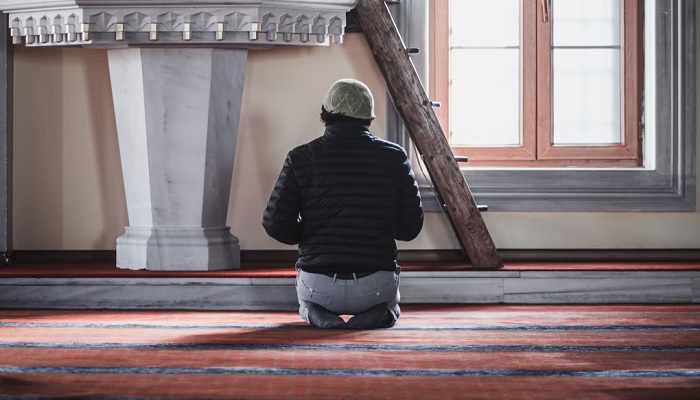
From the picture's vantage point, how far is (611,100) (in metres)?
6.30

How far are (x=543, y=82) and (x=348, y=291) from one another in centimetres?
232

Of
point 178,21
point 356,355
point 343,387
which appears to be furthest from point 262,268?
point 343,387

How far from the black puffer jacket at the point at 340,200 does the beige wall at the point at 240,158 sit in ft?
5.01

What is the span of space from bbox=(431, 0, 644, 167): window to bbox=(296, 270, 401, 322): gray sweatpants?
1891mm

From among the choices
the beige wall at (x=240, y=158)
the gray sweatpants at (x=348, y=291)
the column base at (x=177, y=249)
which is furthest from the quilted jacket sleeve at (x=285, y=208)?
the beige wall at (x=240, y=158)

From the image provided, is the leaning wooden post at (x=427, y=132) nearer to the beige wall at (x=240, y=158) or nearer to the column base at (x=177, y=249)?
the beige wall at (x=240, y=158)

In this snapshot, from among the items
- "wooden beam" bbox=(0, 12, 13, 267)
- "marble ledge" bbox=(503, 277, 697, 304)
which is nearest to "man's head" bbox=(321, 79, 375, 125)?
"marble ledge" bbox=(503, 277, 697, 304)

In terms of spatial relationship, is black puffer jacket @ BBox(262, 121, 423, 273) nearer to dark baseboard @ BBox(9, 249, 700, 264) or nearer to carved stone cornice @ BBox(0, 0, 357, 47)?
carved stone cornice @ BBox(0, 0, 357, 47)

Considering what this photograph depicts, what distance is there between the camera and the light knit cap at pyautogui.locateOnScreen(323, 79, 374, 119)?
4.48 metres

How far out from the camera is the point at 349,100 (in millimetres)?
4480

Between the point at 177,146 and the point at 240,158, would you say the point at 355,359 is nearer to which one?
the point at 177,146

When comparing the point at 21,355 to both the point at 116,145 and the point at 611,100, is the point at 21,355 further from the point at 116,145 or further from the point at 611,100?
the point at 611,100

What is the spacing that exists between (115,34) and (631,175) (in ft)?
9.72

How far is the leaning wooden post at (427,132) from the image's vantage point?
18.2ft
